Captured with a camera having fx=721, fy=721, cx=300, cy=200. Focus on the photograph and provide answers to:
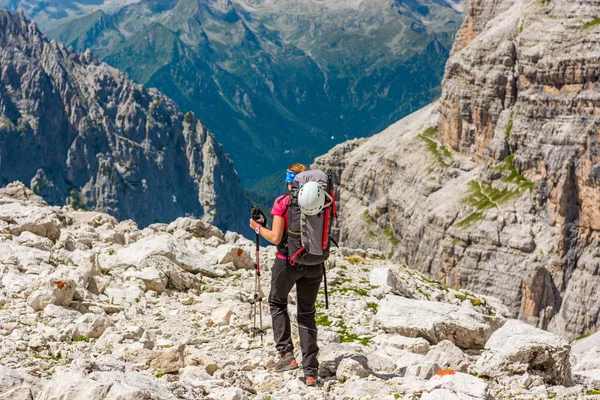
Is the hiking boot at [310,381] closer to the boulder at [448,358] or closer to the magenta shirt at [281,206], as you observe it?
the boulder at [448,358]

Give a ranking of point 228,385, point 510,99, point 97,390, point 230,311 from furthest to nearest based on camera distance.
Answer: point 510,99 < point 230,311 < point 228,385 < point 97,390

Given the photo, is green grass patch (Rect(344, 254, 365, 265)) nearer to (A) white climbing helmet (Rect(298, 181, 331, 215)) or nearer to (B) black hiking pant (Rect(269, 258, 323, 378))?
(B) black hiking pant (Rect(269, 258, 323, 378))

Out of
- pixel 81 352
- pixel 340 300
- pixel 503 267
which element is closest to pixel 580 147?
pixel 503 267

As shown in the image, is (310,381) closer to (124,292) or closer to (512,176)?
(124,292)

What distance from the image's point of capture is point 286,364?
15945mm

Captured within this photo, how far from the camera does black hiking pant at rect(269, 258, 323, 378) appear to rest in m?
15.5

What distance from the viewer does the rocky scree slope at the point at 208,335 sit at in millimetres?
13227

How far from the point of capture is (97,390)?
11.5 m

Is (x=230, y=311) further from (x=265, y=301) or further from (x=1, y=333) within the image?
(x=1, y=333)

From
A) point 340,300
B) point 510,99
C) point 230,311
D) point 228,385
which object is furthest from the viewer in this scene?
point 510,99

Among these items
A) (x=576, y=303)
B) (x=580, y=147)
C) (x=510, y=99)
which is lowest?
(x=576, y=303)

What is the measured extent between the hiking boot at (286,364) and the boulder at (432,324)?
5.65 meters

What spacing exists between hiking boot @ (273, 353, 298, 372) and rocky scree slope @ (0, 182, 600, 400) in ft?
0.51

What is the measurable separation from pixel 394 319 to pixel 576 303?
13255 cm
